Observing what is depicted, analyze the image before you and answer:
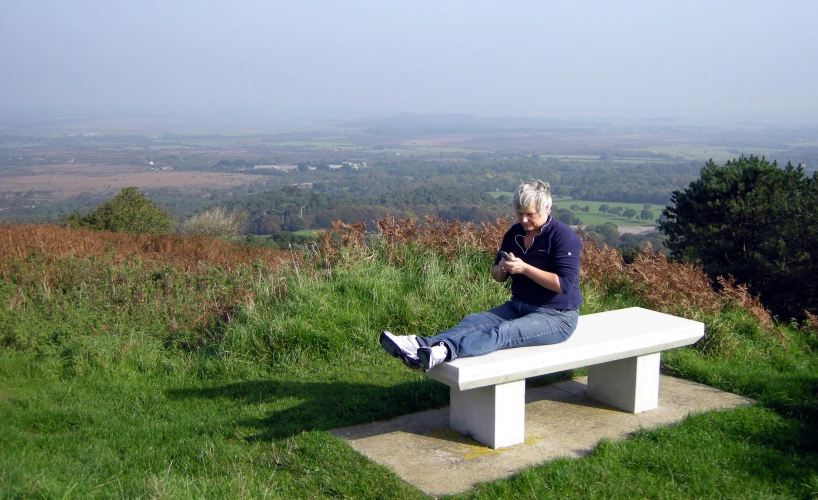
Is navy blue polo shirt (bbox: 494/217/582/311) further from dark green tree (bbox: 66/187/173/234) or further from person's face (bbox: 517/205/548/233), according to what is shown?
dark green tree (bbox: 66/187/173/234)

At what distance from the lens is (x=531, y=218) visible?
14.2 feet

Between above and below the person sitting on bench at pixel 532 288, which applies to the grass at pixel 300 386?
below

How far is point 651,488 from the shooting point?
341 cm

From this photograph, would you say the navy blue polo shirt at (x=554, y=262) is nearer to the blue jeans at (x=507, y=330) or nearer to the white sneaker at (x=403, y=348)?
the blue jeans at (x=507, y=330)

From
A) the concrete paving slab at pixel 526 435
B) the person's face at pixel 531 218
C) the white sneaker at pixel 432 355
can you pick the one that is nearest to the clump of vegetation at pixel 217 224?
the concrete paving slab at pixel 526 435

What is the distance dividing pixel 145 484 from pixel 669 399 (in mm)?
3382

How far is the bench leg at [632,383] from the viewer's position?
455 cm

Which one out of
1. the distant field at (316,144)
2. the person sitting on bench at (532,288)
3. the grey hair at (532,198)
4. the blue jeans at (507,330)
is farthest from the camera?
the distant field at (316,144)

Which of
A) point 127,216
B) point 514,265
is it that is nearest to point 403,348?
point 514,265

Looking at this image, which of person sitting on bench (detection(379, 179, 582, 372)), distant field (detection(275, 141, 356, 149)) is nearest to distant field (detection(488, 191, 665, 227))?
person sitting on bench (detection(379, 179, 582, 372))

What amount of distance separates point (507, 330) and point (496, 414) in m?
0.47

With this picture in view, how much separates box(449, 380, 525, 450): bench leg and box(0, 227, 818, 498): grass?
37 centimetres

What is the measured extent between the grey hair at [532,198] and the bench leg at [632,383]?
1149 mm

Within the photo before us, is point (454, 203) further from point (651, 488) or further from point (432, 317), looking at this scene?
point (651, 488)
